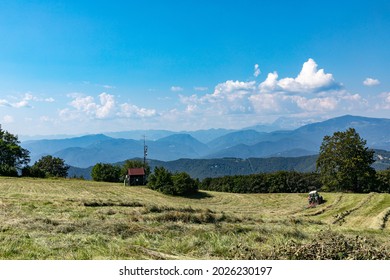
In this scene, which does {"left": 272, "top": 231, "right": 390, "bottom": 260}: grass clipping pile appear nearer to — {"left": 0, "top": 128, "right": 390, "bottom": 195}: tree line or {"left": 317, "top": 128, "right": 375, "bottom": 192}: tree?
{"left": 0, "top": 128, "right": 390, "bottom": 195}: tree line

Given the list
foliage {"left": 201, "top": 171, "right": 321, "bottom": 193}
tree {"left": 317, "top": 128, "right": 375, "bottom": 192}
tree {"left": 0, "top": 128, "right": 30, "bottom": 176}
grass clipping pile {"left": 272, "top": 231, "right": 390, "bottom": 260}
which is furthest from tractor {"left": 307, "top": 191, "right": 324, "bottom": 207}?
tree {"left": 0, "top": 128, "right": 30, "bottom": 176}

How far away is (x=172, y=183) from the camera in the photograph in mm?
58000

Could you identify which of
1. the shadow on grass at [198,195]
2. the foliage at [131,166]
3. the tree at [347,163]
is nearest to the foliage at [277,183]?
the tree at [347,163]

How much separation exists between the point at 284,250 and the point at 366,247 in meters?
1.54

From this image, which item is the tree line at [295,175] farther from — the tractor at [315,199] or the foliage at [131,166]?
the tractor at [315,199]

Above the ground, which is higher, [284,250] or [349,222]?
[284,250]

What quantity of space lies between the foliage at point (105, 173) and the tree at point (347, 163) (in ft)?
151

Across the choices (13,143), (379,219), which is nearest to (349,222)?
(379,219)

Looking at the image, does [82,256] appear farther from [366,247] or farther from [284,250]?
[366,247]

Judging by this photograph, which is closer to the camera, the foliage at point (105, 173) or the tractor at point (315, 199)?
the tractor at point (315, 199)

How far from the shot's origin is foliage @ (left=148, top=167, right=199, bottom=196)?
186 feet

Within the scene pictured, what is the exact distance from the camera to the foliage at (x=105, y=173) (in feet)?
248

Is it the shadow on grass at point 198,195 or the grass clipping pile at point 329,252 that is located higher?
the grass clipping pile at point 329,252
